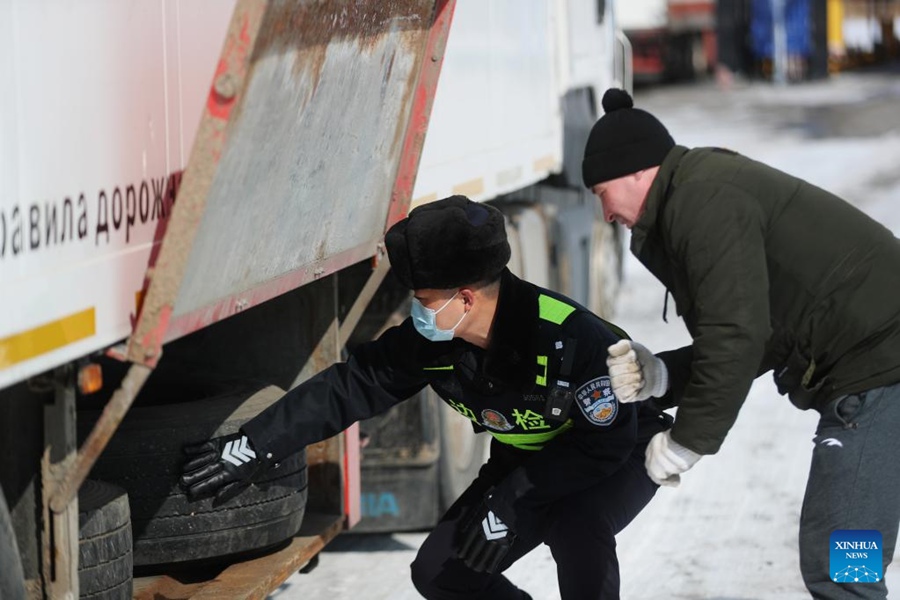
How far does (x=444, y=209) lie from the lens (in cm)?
387

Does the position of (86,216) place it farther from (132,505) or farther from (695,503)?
(695,503)

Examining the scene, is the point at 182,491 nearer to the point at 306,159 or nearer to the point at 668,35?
the point at 306,159

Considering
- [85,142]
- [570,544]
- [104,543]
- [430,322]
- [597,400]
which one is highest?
[85,142]

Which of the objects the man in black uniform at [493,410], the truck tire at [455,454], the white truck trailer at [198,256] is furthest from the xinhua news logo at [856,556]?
the truck tire at [455,454]

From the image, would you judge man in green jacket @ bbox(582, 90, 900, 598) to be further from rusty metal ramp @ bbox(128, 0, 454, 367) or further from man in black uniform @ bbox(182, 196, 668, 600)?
rusty metal ramp @ bbox(128, 0, 454, 367)

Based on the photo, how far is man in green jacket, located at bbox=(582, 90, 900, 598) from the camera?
12.5ft

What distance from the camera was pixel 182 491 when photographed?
436 cm

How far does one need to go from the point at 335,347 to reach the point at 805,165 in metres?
16.4

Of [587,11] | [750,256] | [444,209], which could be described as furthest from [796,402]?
[587,11]

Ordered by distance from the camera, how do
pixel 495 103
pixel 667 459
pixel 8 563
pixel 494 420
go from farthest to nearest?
pixel 495 103 → pixel 494 420 → pixel 667 459 → pixel 8 563

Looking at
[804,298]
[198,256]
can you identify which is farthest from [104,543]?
[804,298]

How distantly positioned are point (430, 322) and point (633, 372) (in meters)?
0.53

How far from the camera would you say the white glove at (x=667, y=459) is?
3.81 meters

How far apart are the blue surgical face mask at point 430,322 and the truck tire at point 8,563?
1.19 m
